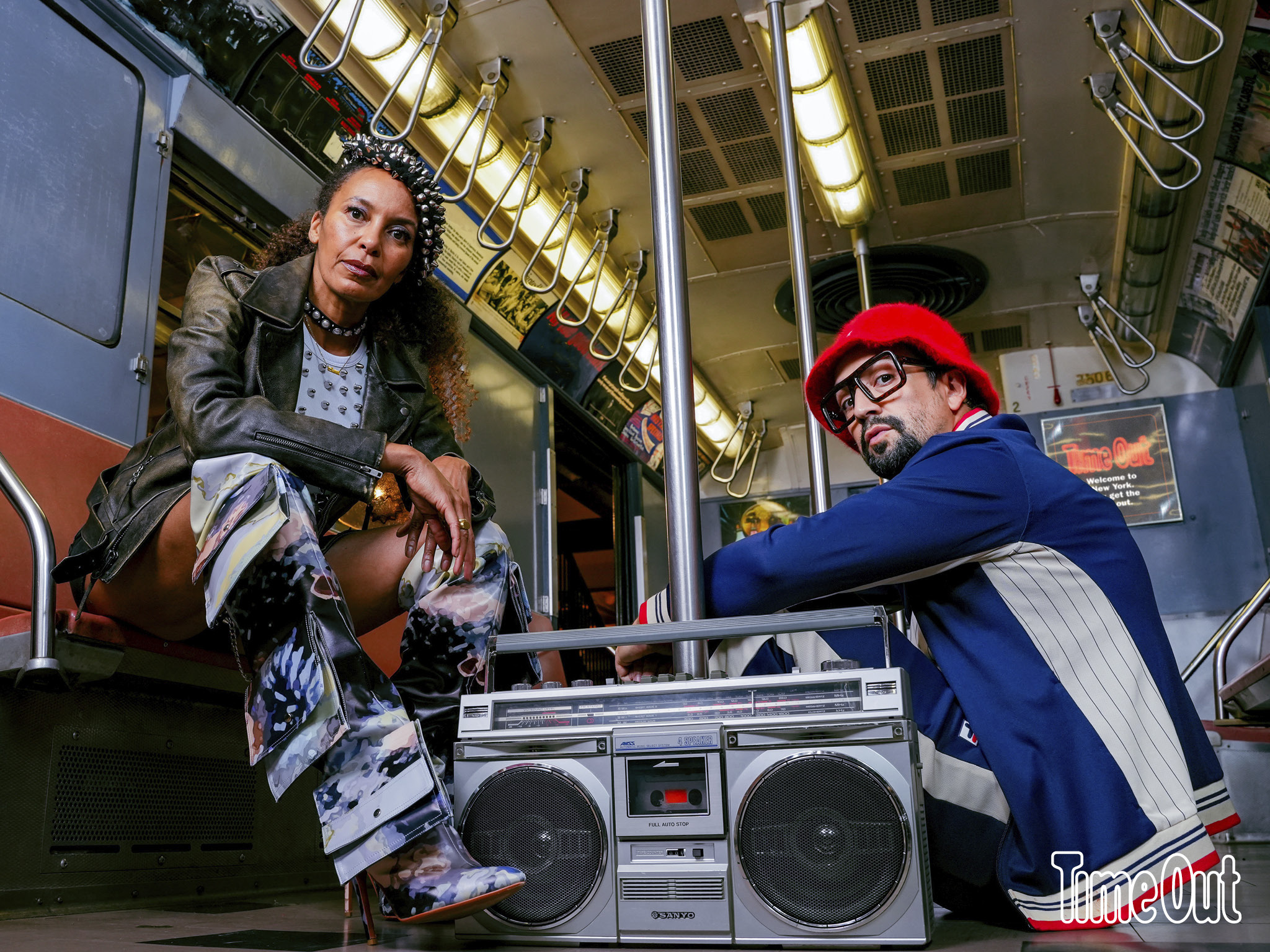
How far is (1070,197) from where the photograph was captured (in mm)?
4391

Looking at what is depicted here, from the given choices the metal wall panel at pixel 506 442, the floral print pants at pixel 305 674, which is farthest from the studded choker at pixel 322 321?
the metal wall panel at pixel 506 442

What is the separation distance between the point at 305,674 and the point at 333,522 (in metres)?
0.80

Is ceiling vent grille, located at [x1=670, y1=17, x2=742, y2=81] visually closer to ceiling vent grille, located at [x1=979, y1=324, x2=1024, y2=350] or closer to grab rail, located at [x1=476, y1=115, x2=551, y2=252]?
grab rail, located at [x1=476, y1=115, x2=551, y2=252]

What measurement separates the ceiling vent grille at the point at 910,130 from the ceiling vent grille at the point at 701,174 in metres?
0.68

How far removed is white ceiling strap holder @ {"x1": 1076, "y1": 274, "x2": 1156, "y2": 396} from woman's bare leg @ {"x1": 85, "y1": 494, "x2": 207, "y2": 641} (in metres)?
4.45

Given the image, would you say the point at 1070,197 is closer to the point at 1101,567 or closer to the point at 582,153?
the point at 582,153

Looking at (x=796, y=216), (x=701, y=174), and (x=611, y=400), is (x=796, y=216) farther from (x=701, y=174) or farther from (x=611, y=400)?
(x=611, y=400)

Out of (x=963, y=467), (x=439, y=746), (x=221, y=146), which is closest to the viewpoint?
(x=963, y=467)

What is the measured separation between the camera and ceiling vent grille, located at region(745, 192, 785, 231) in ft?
14.2

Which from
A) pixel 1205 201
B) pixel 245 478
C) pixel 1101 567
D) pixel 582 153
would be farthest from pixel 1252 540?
pixel 245 478

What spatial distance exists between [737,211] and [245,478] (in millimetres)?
3496

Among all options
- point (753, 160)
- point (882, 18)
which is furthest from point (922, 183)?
point (882, 18)

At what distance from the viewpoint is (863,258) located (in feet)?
15.0

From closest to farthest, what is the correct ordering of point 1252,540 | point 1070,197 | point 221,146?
point 221,146, point 1070,197, point 1252,540
